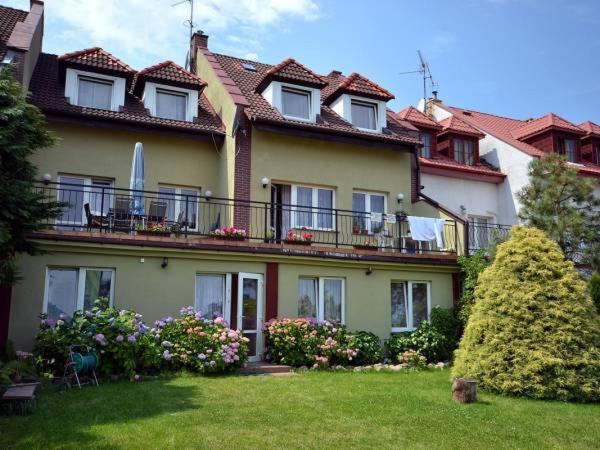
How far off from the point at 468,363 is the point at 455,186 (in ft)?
34.9

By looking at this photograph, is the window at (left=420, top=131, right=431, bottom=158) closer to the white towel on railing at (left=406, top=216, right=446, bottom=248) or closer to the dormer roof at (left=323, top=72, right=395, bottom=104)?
the dormer roof at (left=323, top=72, right=395, bottom=104)

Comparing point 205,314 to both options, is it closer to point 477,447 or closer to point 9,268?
point 9,268

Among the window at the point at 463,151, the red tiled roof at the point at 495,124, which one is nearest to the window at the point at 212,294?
the window at the point at 463,151

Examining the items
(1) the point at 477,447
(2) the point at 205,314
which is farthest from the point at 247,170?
(1) the point at 477,447

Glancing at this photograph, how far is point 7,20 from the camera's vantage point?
17.2m

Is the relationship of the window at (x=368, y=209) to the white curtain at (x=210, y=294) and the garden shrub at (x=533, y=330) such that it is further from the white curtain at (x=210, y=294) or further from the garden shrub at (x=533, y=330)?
the garden shrub at (x=533, y=330)

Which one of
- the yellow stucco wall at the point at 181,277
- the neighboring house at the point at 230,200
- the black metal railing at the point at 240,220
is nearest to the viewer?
the yellow stucco wall at the point at 181,277

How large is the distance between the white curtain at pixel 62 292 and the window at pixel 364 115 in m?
10.2

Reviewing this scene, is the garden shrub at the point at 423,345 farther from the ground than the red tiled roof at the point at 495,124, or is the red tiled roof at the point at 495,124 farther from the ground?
the red tiled roof at the point at 495,124

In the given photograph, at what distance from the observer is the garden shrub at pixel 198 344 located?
10766 millimetres

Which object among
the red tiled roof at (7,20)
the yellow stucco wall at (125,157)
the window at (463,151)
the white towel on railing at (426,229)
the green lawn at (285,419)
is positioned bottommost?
the green lawn at (285,419)

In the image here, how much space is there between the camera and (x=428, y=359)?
13.5 metres

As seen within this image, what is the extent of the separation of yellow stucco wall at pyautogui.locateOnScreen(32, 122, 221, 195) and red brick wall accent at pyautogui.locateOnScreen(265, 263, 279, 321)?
4.14 m

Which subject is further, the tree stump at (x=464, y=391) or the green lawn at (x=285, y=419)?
the tree stump at (x=464, y=391)
